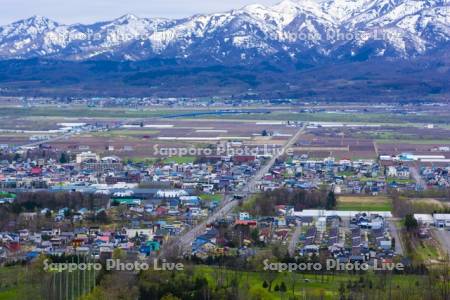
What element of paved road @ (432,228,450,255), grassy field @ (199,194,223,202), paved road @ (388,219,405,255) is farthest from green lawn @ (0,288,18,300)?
grassy field @ (199,194,223,202)

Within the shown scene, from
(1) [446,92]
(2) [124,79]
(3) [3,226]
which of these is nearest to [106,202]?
(3) [3,226]

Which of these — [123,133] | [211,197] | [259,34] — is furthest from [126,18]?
[211,197]

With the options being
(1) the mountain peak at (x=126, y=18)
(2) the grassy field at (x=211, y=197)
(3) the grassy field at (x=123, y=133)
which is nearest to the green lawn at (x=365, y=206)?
(2) the grassy field at (x=211, y=197)

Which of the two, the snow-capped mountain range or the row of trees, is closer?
the row of trees

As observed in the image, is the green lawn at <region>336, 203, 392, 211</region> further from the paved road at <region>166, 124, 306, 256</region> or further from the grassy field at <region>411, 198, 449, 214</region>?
the paved road at <region>166, 124, 306, 256</region>

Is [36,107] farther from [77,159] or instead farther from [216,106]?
[77,159]

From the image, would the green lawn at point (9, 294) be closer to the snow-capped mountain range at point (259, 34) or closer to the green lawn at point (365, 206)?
the green lawn at point (365, 206)

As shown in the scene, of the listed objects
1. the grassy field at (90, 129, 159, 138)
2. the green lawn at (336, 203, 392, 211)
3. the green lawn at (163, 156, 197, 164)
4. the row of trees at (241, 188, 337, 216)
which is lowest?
the green lawn at (336, 203, 392, 211)
